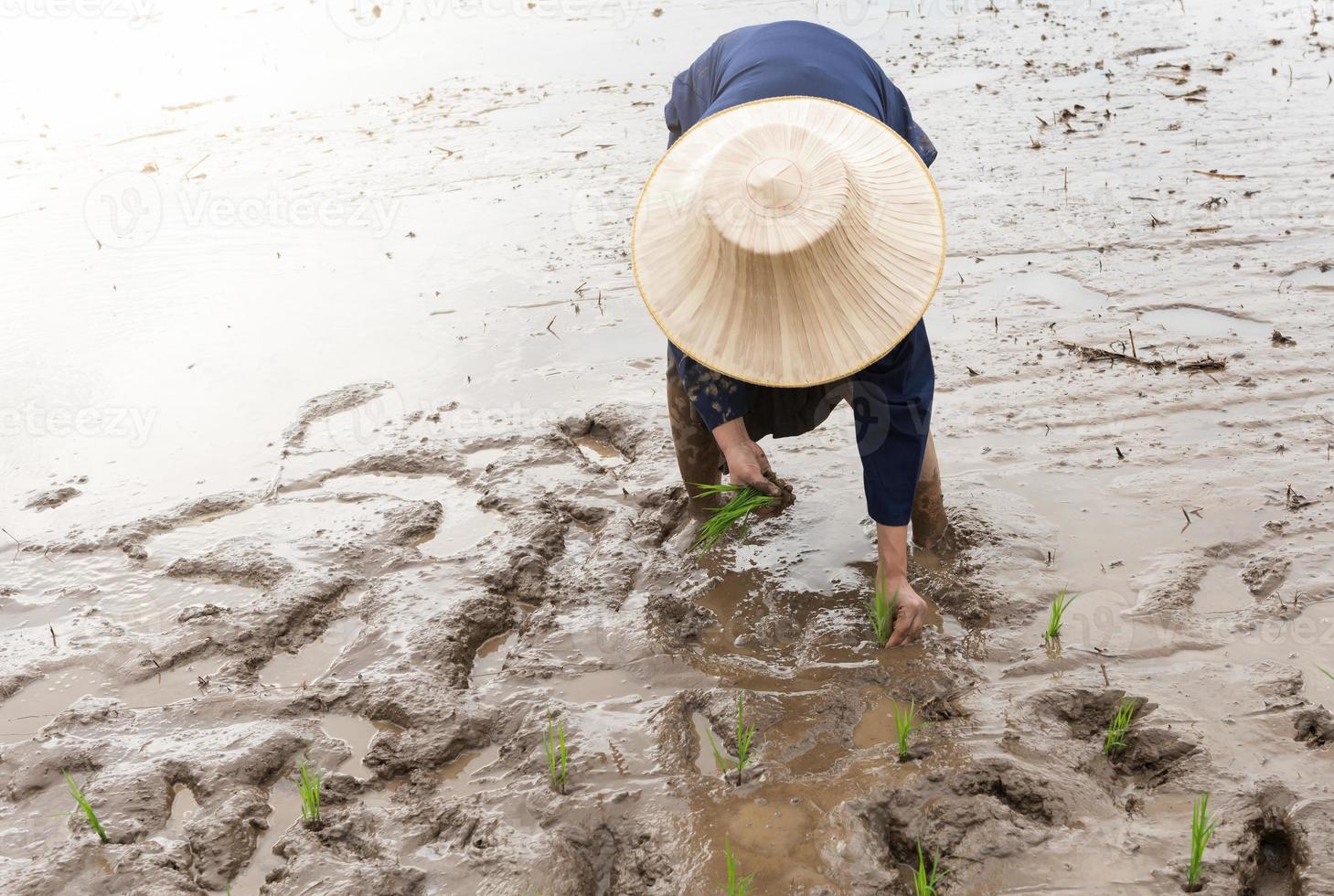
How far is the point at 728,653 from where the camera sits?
2.62 m

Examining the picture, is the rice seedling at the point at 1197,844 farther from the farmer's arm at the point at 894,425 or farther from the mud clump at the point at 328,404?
the mud clump at the point at 328,404

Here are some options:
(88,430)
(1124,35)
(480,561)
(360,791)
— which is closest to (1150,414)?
(480,561)

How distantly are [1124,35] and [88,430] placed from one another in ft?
23.9

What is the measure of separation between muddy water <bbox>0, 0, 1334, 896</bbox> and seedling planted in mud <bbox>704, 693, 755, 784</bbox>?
3 centimetres

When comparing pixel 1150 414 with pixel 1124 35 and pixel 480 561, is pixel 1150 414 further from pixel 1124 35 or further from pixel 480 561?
pixel 1124 35

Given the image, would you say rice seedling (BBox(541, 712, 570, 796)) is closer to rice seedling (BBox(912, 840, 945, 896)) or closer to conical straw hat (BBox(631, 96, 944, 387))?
rice seedling (BBox(912, 840, 945, 896))

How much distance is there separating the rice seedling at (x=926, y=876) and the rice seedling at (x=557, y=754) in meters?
0.75

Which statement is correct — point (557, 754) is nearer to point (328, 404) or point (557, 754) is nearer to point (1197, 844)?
point (1197, 844)

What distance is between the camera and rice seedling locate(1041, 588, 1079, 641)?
2500 millimetres

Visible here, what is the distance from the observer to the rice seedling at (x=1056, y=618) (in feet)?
8.20

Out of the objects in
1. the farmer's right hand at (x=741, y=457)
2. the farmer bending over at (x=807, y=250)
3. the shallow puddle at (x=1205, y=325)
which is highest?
the farmer bending over at (x=807, y=250)

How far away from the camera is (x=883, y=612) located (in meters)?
2.52

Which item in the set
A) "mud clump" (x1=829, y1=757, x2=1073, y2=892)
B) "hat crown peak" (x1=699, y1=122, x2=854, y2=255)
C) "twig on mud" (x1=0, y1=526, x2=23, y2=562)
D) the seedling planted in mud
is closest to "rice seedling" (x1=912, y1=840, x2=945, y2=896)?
"mud clump" (x1=829, y1=757, x2=1073, y2=892)

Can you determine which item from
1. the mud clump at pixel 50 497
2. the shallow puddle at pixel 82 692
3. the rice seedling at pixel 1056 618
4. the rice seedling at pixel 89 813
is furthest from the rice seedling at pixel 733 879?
the mud clump at pixel 50 497
